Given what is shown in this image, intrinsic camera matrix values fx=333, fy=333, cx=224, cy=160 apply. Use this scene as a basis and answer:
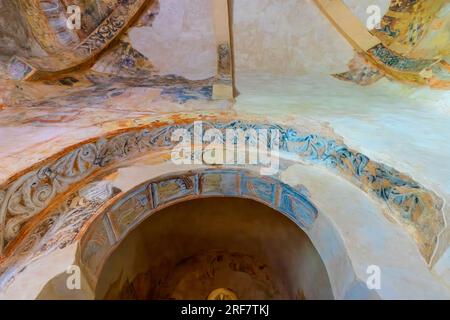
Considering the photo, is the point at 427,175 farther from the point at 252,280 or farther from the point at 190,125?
the point at 252,280

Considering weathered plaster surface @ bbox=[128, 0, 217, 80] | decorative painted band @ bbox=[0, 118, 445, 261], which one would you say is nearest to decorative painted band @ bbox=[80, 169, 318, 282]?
decorative painted band @ bbox=[0, 118, 445, 261]

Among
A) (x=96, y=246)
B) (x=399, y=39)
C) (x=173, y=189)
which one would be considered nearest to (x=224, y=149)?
(x=173, y=189)

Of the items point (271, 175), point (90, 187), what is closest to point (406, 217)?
point (271, 175)

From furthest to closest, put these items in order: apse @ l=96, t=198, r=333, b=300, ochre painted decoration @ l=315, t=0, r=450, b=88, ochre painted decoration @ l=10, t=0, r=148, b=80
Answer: apse @ l=96, t=198, r=333, b=300, ochre painted decoration @ l=10, t=0, r=148, b=80, ochre painted decoration @ l=315, t=0, r=450, b=88

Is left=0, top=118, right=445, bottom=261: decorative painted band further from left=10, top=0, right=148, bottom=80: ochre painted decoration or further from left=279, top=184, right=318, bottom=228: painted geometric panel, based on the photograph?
left=10, top=0, right=148, bottom=80: ochre painted decoration

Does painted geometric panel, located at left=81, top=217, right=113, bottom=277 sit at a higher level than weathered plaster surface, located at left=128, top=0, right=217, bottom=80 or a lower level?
lower

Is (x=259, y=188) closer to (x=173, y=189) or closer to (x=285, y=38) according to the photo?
(x=173, y=189)

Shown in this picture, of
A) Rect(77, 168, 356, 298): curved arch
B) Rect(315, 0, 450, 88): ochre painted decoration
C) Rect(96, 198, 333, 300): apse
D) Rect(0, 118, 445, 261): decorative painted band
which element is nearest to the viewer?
Rect(0, 118, 445, 261): decorative painted band

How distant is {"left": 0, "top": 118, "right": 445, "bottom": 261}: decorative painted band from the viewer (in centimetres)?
273

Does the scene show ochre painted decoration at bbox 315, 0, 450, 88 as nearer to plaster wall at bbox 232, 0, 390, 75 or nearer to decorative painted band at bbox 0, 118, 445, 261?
plaster wall at bbox 232, 0, 390, 75

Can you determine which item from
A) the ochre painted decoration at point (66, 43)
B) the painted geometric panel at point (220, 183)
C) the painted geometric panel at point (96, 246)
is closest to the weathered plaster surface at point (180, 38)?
the ochre painted decoration at point (66, 43)

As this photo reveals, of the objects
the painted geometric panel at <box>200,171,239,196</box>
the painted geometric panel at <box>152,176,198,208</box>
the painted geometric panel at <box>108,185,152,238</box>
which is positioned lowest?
the painted geometric panel at <box>108,185,152,238</box>

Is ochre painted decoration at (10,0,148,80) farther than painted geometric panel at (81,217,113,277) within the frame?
Yes

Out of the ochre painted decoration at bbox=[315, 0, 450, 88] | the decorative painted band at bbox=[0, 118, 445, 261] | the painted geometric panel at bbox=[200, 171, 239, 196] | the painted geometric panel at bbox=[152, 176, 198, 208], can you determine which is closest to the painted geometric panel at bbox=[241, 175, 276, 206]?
the painted geometric panel at bbox=[200, 171, 239, 196]
